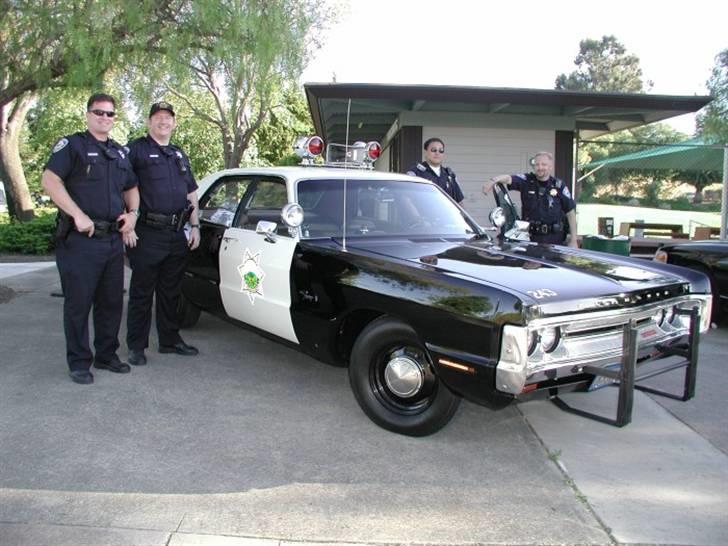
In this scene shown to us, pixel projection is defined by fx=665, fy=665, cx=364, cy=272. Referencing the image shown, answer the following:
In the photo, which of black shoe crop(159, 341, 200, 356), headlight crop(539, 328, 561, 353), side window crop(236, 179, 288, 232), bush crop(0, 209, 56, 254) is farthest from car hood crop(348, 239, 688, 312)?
bush crop(0, 209, 56, 254)

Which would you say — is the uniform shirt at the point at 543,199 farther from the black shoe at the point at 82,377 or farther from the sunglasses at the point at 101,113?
the black shoe at the point at 82,377

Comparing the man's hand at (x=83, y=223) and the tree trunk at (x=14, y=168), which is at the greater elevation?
the tree trunk at (x=14, y=168)

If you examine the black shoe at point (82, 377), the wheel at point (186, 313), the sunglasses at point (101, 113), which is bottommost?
the black shoe at point (82, 377)

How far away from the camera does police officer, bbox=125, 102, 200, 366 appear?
494cm

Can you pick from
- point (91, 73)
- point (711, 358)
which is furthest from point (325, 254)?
point (91, 73)

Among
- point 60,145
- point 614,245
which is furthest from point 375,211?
point 614,245

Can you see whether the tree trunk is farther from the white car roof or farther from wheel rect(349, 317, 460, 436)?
wheel rect(349, 317, 460, 436)

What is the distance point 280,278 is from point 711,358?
3.90m

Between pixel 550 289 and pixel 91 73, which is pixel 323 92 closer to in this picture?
pixel 91 73

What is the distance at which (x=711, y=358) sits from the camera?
19.1ft

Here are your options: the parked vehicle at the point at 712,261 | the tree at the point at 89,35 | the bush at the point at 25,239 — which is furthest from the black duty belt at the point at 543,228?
the bush at the point at 25,239

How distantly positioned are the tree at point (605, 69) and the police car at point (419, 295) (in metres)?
72.3

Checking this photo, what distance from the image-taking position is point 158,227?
4980mm

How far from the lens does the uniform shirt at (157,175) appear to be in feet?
16.1
